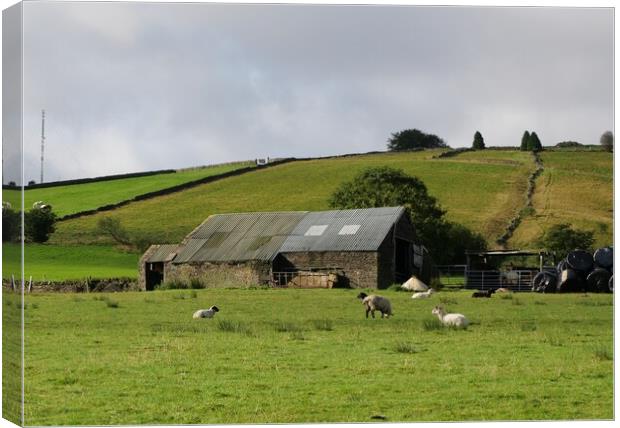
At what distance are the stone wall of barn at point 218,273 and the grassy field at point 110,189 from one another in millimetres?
2762

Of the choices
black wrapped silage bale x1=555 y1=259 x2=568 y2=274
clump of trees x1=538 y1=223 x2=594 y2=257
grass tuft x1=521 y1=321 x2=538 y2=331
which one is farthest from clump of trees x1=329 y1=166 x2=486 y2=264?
black wrapped silage bale x1=555 y1=259 x2=568 y2=274

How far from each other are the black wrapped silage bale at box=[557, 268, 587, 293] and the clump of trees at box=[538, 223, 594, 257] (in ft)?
18.3

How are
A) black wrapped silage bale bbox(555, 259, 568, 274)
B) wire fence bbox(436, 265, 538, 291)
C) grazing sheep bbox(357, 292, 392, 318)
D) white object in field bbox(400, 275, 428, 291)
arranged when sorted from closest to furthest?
grazing sheep bbox(357, 292, 392, 318) < wire fence bbox(436, 265, 538, 291) < white object in field bbox(400, 275, 428, 291) < black wrapped silage bale bbox(555, 259, 568, 274)

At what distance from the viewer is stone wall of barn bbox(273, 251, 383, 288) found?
23066 millimetres

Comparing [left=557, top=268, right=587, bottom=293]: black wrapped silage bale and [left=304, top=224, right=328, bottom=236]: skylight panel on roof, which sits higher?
[left=304, top=224, right=328, bottom=236]: skylight panel on roof

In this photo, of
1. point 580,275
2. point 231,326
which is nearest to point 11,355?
point 231,326

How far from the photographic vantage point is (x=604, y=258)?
2359 centimetres

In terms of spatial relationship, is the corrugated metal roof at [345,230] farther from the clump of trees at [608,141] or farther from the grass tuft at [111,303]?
the clump of trees at [608,141]

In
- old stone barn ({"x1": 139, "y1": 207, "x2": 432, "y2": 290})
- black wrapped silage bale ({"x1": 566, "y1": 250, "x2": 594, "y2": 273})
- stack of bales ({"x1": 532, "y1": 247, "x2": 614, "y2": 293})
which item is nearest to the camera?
old stone barn ({"x1": 139, "y1": 207, "x2": 432, "y2": 290})

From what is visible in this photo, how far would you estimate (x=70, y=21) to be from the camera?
1119 centimetres

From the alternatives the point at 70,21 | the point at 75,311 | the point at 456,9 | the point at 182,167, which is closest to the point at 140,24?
the point at 70,21

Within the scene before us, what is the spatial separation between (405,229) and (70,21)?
10.6 m

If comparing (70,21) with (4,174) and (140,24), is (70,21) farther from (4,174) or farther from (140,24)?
(4,174)

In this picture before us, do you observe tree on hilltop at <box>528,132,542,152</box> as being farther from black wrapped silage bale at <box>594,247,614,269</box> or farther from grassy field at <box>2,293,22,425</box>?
black wrapped silage bale at <box>594,247,614,269</box>
